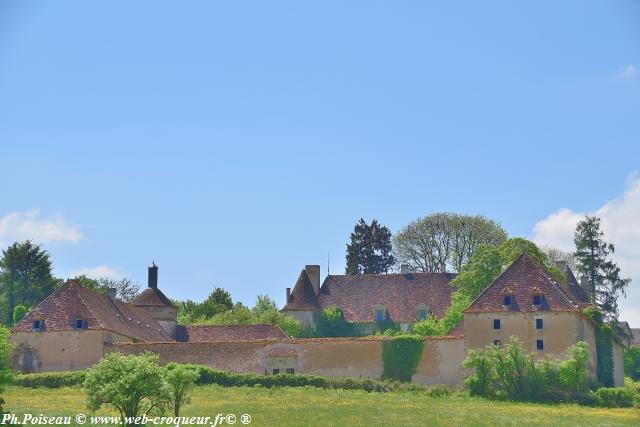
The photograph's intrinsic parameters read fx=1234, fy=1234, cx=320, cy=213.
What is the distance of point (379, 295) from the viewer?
3415 inches

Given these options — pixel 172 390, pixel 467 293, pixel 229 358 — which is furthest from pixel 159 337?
pixel 172 390

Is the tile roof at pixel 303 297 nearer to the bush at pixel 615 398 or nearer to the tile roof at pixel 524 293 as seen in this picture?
the tile roof at pixel 524 293

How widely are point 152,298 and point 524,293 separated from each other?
2818cm

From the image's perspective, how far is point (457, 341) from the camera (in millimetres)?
62812

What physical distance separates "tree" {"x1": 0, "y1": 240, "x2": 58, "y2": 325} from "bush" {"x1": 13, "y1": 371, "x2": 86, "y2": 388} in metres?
33.7

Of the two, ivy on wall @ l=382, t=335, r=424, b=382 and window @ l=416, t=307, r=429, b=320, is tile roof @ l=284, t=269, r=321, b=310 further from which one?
ivy on wall @ l=382, t=335, r=424, b=382

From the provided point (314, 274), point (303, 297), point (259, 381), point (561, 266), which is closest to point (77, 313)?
point (259, 381)

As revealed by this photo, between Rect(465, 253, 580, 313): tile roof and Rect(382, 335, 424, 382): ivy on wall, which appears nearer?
Rect(382, 335, 424, 382): ivy on wall

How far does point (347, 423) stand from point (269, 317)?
3709 centimetres

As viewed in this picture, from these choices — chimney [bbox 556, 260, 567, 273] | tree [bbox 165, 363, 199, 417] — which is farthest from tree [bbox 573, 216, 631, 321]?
tree [bbox 165, 363, 199, 417]

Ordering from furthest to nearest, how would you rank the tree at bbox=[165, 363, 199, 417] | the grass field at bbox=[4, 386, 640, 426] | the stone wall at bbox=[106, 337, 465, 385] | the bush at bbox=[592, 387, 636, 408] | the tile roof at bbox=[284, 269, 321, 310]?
the tile roof at bbox=[284, 269, 321, 310], the stone wall at bbox=[106, 337, 465, 385], the bush at bbox=[592, 387, 636, 408], the grass field at bbox=[4, 386, 640, 426], the tree at bbox=[165, 363, 199, 417]

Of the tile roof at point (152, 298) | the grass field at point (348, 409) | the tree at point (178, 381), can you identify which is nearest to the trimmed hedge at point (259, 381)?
the grass field at point (348, 409)

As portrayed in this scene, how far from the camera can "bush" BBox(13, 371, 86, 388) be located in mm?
60719

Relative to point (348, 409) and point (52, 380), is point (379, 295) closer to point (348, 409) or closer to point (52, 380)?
point (52, 380)
